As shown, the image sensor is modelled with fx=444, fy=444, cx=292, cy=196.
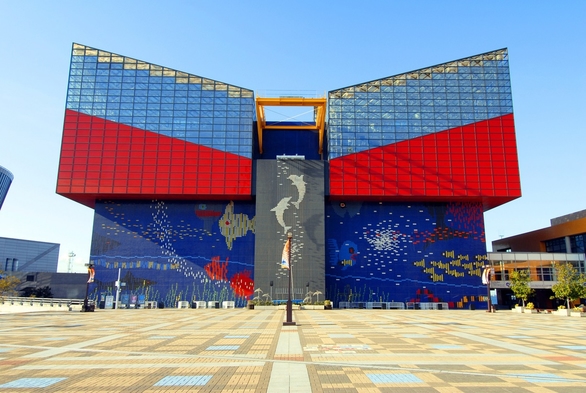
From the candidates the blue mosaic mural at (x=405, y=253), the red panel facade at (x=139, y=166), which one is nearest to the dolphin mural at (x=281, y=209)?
the red panel facade at (x=139, y=166)

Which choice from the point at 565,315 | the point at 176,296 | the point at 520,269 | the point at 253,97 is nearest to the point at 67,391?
the point at 565,315

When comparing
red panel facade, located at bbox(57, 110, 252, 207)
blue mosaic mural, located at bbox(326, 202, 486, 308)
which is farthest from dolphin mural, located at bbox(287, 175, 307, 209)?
red panel facade, located at bbox(57, 110, 252, 207)

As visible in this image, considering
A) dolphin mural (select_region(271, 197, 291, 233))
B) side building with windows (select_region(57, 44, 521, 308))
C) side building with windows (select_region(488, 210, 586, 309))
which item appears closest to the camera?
dolphin mural (select_region(271, 197, 291, 233))

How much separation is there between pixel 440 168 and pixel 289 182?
898 inches

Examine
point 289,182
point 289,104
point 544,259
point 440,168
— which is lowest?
point 544,259

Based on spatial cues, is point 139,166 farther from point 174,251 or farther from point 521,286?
point 521,286

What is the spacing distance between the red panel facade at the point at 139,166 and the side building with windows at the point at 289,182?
0.60 feet

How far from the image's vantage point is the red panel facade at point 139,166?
66000 mm

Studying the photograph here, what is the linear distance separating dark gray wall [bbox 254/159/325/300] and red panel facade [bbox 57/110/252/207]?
12.7 ft

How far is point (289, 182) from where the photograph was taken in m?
66.5

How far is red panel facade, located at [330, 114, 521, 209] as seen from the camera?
66188mm

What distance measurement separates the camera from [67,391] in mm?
10602

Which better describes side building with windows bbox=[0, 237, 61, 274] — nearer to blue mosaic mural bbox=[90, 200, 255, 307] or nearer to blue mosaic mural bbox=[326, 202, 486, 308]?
blue mosaic mural bbox=[90, 200, 255, 307]

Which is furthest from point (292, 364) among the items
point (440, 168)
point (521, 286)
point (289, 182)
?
point (440, 168)
